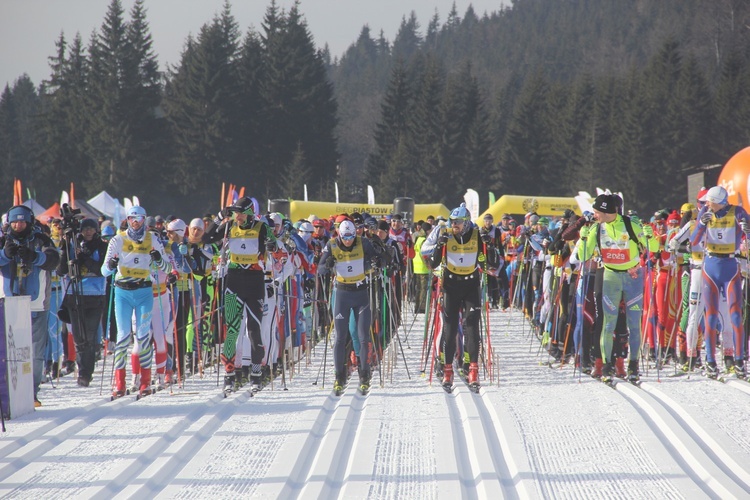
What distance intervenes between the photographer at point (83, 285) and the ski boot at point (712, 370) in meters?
7.24

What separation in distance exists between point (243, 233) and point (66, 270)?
235cm

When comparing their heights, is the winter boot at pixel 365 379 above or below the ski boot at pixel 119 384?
below

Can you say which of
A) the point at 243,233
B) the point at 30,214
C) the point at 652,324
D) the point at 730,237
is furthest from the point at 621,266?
the point at 30,214

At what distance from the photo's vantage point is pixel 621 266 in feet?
31.0

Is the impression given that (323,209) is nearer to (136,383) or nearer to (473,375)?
(136,383)

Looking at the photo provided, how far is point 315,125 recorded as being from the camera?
6775 cm

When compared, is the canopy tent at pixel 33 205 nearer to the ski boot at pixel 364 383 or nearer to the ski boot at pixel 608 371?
the ski boot at pixel 364 383

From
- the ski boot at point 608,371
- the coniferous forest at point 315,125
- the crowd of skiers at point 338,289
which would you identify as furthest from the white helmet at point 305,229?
the coniferous forest at point 315,125

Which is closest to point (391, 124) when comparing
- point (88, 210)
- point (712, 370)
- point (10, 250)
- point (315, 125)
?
point (315, 125)

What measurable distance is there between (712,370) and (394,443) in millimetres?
4787

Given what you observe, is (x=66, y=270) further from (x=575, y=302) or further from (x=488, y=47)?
(x=488, y=47)

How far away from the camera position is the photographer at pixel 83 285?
33.6 ft

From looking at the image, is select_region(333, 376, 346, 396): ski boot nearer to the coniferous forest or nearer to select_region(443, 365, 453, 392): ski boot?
select_region(443, 365, 453, 392): ski boot

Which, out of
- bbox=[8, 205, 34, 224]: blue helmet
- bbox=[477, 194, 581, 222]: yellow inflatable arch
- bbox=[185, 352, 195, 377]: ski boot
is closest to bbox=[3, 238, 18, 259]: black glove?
bbox=[8, 205, 34, 224]: blue helmet
